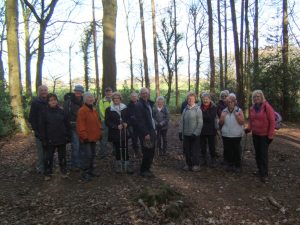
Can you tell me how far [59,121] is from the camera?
8.30 m

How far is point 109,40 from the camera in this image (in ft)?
40.7

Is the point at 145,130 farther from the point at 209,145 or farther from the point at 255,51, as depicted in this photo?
the point at 255,51

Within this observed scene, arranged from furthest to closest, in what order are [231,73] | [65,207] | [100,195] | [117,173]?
[231,73] → [117,173] → [100,195] → [65,207]

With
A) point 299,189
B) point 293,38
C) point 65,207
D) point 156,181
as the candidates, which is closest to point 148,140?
point 156,181

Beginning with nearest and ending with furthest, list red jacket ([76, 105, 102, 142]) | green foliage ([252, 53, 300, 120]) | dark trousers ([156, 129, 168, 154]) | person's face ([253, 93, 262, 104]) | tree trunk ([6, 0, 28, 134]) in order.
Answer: red jacket ([76, 105, 102, 142]), person's face ([253, 93, 262, 104]), dark trousers ([156, 129, 168, 154]), tree trunk ([6, 0, 28, 134]), green foliage ([252, 53, 300, 120])

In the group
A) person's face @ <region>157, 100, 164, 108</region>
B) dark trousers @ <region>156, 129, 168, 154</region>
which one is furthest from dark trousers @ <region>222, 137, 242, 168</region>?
person's face @ <region>157, 100, 164, 108</region>

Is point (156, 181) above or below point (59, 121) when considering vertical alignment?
below

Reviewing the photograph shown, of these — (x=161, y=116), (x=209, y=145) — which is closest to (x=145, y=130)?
(x=209, y=145)

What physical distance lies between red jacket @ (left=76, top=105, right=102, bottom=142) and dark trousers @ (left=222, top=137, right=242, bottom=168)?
3.08m

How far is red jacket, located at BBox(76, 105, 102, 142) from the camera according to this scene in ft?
26.2

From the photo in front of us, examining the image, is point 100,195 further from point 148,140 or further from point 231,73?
point 231,73

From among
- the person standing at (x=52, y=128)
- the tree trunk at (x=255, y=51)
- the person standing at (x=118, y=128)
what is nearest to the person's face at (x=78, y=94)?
the person standing at (x=52, y=128)

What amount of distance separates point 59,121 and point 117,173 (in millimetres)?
1765

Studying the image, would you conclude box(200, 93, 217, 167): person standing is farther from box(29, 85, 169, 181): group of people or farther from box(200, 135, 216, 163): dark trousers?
box(29, 85, 169, 181): group of people
